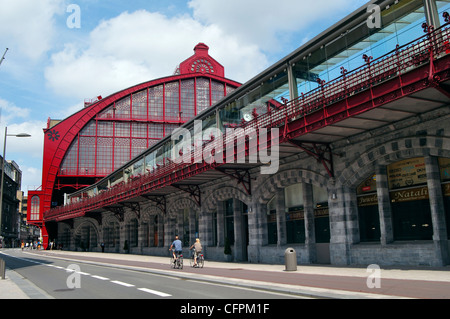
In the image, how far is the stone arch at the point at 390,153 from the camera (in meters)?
15.3

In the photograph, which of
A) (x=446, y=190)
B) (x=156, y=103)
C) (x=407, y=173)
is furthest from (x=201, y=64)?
(x=446, y=190)

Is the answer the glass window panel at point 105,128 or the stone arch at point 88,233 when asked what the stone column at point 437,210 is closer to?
the stone arch at point 88,233

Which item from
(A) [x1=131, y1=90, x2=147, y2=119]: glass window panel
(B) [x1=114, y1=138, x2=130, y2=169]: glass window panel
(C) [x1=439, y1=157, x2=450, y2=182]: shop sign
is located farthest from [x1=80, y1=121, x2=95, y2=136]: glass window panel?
(C) [x1=439, y1=157, x2=450, y2=182]: shop sign

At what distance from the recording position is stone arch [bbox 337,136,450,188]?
1534 cm

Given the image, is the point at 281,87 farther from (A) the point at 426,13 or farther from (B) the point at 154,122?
(B) the point at 154,122

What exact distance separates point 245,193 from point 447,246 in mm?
13118

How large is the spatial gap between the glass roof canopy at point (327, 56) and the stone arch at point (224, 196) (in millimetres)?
4510

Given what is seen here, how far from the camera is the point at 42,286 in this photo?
14.8 meters

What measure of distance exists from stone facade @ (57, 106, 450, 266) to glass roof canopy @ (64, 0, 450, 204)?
3415 mm

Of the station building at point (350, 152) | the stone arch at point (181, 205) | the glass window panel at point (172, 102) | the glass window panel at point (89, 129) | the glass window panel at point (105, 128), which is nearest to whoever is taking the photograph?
the station building at point (350, 152)

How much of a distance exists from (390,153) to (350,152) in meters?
2.26

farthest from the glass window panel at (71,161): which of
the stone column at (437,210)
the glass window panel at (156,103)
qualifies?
the stone column at (437,210)
